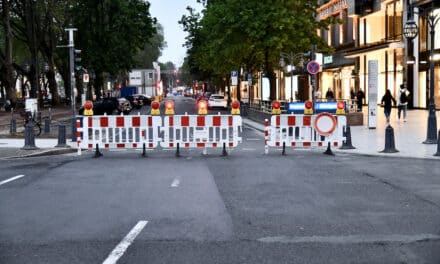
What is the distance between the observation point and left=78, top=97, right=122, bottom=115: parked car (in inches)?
1799

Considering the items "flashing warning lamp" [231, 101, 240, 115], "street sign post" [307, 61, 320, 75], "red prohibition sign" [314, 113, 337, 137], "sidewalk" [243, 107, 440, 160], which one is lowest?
"sidewalk" [243, 107, 440, 160]

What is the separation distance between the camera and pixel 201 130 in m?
17.2

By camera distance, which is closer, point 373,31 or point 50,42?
point 373,31

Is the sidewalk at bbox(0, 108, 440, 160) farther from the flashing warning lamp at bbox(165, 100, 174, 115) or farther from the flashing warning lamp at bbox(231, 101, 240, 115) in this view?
the flashing warning lamp at bbox(165, 100, 174, 115)

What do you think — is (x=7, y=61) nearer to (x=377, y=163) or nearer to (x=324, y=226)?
(x=377, y=163)

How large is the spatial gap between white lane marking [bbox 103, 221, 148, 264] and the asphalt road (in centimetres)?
1

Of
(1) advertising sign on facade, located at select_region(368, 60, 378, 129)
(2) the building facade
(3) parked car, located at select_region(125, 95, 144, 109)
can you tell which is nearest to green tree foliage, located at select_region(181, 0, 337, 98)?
(2) the building facade

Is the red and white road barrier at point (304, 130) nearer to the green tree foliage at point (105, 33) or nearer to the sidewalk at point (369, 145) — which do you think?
the sidewalk at point (369, 145)

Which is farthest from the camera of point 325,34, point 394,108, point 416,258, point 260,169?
point 325,34

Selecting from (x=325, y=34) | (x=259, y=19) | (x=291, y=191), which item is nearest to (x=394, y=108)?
(x=259, y=19)

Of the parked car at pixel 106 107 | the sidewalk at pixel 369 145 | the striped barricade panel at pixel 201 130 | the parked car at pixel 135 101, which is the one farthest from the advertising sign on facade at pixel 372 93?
the parked car at pixel 135 101

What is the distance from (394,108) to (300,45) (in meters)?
10.5

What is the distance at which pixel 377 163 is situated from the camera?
15.1m

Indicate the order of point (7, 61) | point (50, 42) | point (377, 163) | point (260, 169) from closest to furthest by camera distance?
point (260, 169)
point (377, 163)
point (7, 61)
point (50, 42)
